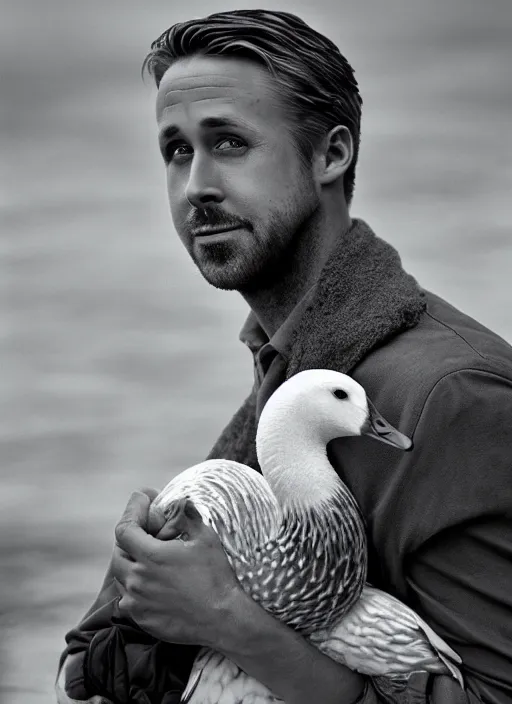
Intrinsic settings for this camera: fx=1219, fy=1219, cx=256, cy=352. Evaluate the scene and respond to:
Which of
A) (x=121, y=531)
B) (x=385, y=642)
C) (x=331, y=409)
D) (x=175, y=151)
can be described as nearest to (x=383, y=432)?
(x=331, y=409)

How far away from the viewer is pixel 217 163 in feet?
6.48

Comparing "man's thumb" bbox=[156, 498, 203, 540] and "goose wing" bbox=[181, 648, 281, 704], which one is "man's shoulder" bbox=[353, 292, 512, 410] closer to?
"man's thumb" bbox=[156, 498, 203, 540]

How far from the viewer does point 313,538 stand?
1.69 metres

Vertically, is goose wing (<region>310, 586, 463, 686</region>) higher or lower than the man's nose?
lower

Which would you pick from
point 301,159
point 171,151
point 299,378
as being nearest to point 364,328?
point 299,378

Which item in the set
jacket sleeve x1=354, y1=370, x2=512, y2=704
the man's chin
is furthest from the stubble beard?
jacket sleeve x1=354, y1=370, x2=512, y2=704

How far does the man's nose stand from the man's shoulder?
368mm

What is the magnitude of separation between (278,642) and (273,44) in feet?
3.15

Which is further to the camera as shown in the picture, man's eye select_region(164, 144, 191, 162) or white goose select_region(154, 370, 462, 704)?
man's eye select_region(164, 144, 191, 162)

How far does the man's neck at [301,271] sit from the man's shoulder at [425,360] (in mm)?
222

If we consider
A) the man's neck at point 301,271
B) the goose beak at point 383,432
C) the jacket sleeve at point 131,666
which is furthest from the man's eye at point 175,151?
the jacket sleeve at point 131,666

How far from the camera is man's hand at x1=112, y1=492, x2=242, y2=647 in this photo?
169 centimetres

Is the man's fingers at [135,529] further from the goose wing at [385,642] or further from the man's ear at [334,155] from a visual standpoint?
the man's ear at [334,155]

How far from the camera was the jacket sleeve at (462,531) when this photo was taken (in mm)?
1730
